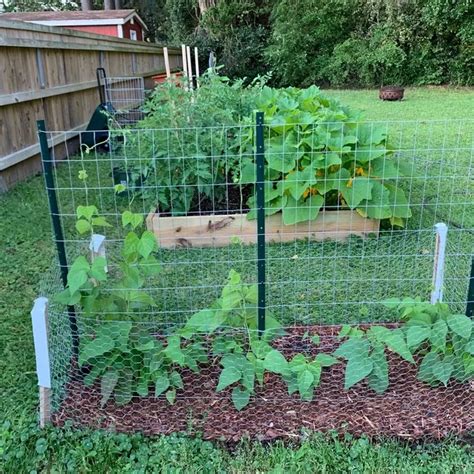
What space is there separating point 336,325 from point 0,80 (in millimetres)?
4244

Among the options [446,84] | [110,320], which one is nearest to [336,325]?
[110,320]

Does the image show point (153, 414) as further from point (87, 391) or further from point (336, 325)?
point (336, 325)

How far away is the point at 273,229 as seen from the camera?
4039 millimetres

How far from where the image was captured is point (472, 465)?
191 centimetres

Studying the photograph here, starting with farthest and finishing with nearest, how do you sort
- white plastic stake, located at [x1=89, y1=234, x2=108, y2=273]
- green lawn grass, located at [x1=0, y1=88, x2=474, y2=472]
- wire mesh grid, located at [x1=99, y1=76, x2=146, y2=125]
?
wire mesh grid, located at [x1=99, y1=76, x2=146, y2=125], white plastic stake, located at [x1=89, y1=234, x2=108, y2=273], green lawn grass, located at [x1=0, y1=88, x2=474, y2=472]

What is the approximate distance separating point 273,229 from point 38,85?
3790mm

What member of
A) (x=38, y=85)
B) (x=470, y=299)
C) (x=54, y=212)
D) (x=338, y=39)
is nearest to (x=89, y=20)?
(x=338, y=39)

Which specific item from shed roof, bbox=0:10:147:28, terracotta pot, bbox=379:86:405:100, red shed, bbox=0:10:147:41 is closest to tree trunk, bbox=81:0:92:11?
red shed, bbox=0:10:147:41

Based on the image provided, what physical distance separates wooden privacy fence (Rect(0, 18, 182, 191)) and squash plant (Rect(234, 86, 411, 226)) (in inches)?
108

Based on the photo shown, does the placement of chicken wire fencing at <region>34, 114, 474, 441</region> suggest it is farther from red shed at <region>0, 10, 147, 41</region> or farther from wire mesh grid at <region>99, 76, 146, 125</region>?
red shed at <region>0, 10, 147, 41</region>

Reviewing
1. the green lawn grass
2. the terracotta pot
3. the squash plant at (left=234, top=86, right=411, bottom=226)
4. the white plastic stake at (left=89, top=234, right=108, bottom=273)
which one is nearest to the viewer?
the green lawn grass

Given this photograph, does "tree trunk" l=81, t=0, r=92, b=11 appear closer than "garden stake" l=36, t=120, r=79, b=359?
No

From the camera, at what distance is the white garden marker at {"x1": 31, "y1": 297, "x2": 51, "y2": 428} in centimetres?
205

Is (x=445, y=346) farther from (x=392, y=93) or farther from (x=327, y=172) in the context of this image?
(x=392, y=93)
